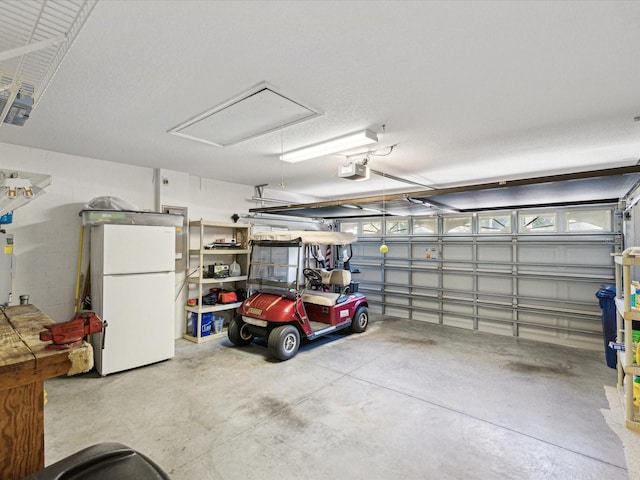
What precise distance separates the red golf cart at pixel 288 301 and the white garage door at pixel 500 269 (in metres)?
1.89

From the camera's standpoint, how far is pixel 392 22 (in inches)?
65.4

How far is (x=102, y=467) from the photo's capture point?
3.02ft

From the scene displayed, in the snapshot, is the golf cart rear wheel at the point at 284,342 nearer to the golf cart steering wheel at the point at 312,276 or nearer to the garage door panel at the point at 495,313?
the golf cart steering wheel at the point at 312,276

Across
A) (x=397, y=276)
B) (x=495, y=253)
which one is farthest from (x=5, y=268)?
(x=495, y=253)

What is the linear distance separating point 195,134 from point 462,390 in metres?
4.00

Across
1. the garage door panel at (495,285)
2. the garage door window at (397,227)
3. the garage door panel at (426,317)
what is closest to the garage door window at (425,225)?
the garage door window at (397,227)

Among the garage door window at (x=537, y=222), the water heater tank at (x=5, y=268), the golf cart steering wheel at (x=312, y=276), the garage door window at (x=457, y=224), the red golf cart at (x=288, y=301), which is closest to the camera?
the water heater tank at (x=5, y=268)

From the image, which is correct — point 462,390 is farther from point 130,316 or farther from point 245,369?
point 130,316

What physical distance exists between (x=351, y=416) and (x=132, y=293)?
2992 millimetres

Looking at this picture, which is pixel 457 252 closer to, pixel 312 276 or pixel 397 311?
pixel 397 311

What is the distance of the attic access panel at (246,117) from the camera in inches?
99.3

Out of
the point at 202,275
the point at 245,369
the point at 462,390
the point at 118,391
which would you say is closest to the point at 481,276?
the point at 462,390

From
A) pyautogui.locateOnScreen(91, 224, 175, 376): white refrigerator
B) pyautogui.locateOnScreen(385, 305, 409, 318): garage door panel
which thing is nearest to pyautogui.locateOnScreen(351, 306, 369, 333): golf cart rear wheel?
pyautogui.locateOnScreen(385, 305, 409, 318): garage door panel

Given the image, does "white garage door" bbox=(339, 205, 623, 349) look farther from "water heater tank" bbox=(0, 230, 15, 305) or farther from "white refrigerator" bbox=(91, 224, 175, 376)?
"water heater tank" bbox=(0, 230, 15, 305)
